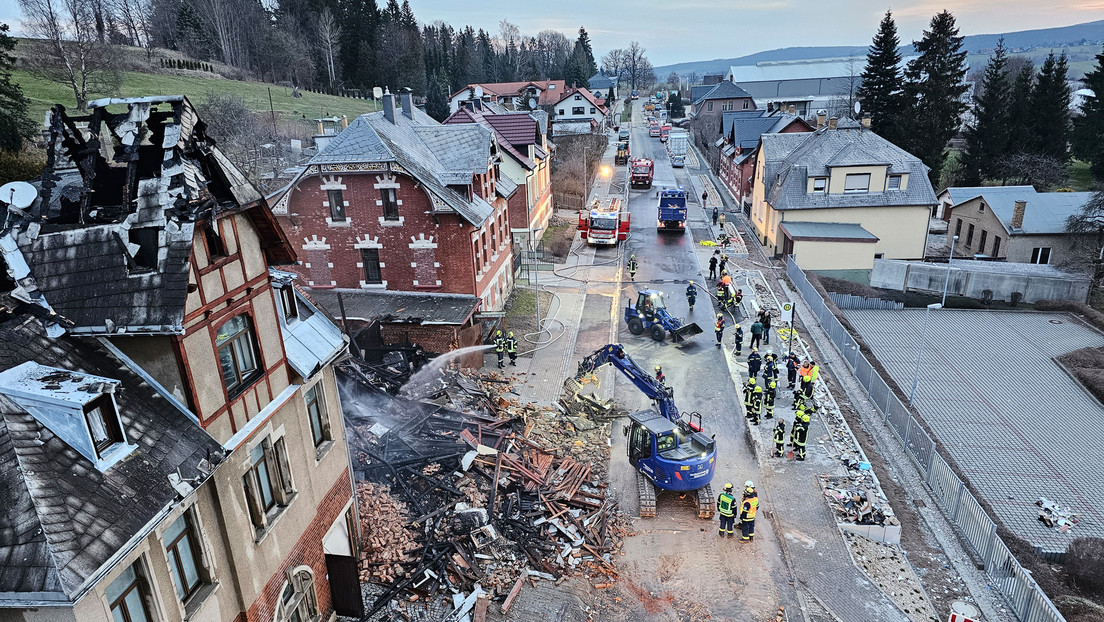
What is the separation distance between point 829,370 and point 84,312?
2391cm

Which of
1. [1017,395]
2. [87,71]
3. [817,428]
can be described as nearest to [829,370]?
[817,428]

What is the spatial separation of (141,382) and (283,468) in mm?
3321

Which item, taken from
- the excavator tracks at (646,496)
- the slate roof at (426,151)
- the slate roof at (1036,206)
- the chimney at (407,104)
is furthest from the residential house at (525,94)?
the excavator tracks at (646,496)

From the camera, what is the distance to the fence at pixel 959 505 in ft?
41.2

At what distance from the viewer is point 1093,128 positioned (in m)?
53.0

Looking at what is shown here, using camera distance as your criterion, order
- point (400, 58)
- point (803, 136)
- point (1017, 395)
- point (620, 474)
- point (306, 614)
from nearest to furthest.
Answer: point (306, 614)
point (620, 474)
point (1017, 395)
point (803, 136)
point (400, 58)

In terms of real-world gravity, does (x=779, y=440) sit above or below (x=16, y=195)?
below

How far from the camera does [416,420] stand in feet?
60.2

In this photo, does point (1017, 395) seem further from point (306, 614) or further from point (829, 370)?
point (306, 614)

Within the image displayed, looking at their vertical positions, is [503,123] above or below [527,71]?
below

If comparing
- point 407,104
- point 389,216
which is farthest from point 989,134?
point 389,216

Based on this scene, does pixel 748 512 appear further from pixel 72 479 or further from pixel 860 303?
pixel 860 303

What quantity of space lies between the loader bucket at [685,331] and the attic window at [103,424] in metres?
22.1

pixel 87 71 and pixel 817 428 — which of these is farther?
pixel 87 71
